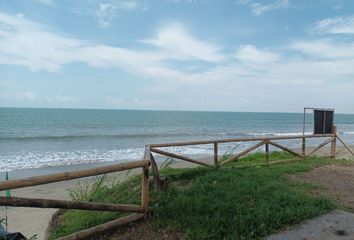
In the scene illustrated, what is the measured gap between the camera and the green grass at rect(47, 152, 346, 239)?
13.1 ft

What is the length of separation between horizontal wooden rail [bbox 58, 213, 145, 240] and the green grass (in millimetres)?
312

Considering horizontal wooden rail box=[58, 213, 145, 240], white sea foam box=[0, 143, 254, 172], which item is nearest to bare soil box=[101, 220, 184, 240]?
horizontal wooden rail box=[58, 213, 145, 240]

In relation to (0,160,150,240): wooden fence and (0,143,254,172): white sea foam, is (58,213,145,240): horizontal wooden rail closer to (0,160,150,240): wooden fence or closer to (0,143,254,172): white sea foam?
(0,160,150,240): wooden fence

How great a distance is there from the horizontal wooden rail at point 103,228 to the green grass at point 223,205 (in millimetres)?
312

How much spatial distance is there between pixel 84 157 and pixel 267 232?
16.5 metres

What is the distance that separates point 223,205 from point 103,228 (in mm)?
1862

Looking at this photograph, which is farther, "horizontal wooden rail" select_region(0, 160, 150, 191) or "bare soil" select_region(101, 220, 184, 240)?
"bare soil" select_region(101, 220, 184, 240)

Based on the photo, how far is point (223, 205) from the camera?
4.77 metres

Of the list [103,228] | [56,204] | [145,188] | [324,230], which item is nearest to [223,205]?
[145,188]

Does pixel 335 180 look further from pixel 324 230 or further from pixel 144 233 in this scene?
pixel 144 233

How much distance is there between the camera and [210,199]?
5.16m

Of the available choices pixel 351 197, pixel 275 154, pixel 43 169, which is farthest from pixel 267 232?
pixel 43 169

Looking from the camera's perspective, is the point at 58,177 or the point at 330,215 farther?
the point at 330,215

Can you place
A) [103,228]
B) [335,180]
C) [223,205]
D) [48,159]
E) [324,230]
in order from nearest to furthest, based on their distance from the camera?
[324,230] → [103,228] → [223,205] → [335,180] → [48,159]
